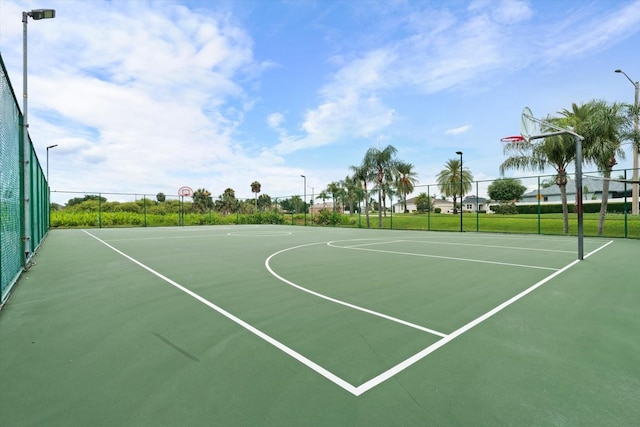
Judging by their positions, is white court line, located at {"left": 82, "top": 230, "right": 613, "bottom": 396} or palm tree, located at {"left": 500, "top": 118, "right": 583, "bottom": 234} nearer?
white court line, located at {"left": 82, "top": 230, "right": 613, "bottom": 396}

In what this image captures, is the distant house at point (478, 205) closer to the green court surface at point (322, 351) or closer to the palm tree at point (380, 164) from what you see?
the palm tree at point (380, 164)

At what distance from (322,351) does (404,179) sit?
112ft

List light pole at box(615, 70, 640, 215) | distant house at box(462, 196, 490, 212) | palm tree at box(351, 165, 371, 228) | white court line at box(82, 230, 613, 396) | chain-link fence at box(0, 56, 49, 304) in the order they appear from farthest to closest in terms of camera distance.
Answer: palm tree at box(351, 165, 371, 228) → distant house at box(462, 196, 490, 212) → light pole at box(615, 70, 640, 215) → chain-link fence at box(0, 56, 49, 304) → white court line at box(82, 230, 613, 396)

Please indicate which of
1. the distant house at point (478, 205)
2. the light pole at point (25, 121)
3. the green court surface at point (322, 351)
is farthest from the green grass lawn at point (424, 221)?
the light pole at point (25, 121)

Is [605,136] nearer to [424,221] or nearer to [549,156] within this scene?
[549,156]

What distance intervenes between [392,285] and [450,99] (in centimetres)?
1576

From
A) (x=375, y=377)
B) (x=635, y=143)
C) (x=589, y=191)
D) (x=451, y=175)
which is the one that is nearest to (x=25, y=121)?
(x=375, y=377)

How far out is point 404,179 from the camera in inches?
1405

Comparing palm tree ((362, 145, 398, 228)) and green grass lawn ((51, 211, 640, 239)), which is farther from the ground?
palm tree ((362, 145, 398, 228))

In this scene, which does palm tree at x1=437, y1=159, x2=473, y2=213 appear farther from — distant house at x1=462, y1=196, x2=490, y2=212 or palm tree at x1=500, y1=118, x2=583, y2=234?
palm tree at x1=500, y1=118, x2=583, y2=234

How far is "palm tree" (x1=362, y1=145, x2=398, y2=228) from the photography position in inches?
1184

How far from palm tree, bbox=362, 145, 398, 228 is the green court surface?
24298 millimetres

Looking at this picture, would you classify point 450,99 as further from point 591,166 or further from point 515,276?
point 515,276

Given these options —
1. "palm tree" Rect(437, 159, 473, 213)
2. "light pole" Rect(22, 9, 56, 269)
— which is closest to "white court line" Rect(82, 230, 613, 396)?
"light pole" Rect(22, 9, 56, 269)
